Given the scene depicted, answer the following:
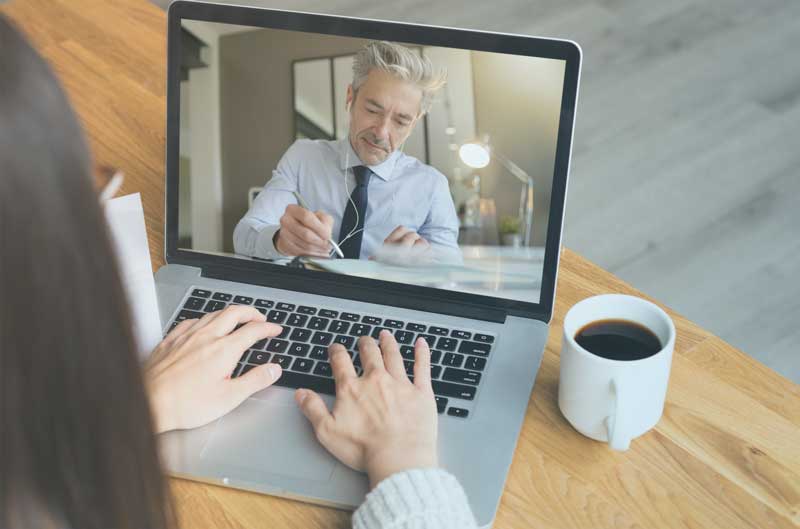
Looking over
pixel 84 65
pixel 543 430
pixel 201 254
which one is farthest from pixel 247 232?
pixel 84 65

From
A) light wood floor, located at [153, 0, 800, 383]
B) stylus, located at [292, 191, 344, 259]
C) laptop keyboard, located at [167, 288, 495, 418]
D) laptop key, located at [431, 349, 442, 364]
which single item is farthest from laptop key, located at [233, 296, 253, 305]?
light wood floor, located at [153, 0, 800, 383]

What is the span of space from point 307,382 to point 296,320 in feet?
0.30

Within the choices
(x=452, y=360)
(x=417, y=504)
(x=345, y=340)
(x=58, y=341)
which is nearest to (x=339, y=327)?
(x=345, y=340)

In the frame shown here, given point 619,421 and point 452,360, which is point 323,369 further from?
point 619,421

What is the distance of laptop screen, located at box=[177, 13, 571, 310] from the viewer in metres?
0.88

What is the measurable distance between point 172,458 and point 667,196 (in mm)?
1783

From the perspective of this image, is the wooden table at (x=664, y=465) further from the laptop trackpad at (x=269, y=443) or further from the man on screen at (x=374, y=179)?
the man on screen at (x=374, y=179)

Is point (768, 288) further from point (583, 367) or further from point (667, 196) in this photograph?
point (583, 367)

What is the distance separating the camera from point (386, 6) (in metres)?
2.98

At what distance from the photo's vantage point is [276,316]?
921mm

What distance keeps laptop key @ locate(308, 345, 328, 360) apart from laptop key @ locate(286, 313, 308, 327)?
0.13 feet

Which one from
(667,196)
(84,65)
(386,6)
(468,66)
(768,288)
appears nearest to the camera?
(468,66)

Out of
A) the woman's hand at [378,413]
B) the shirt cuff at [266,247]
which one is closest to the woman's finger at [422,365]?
the woman's hand at [378,413]

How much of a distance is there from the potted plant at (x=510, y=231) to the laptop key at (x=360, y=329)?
16 cm
